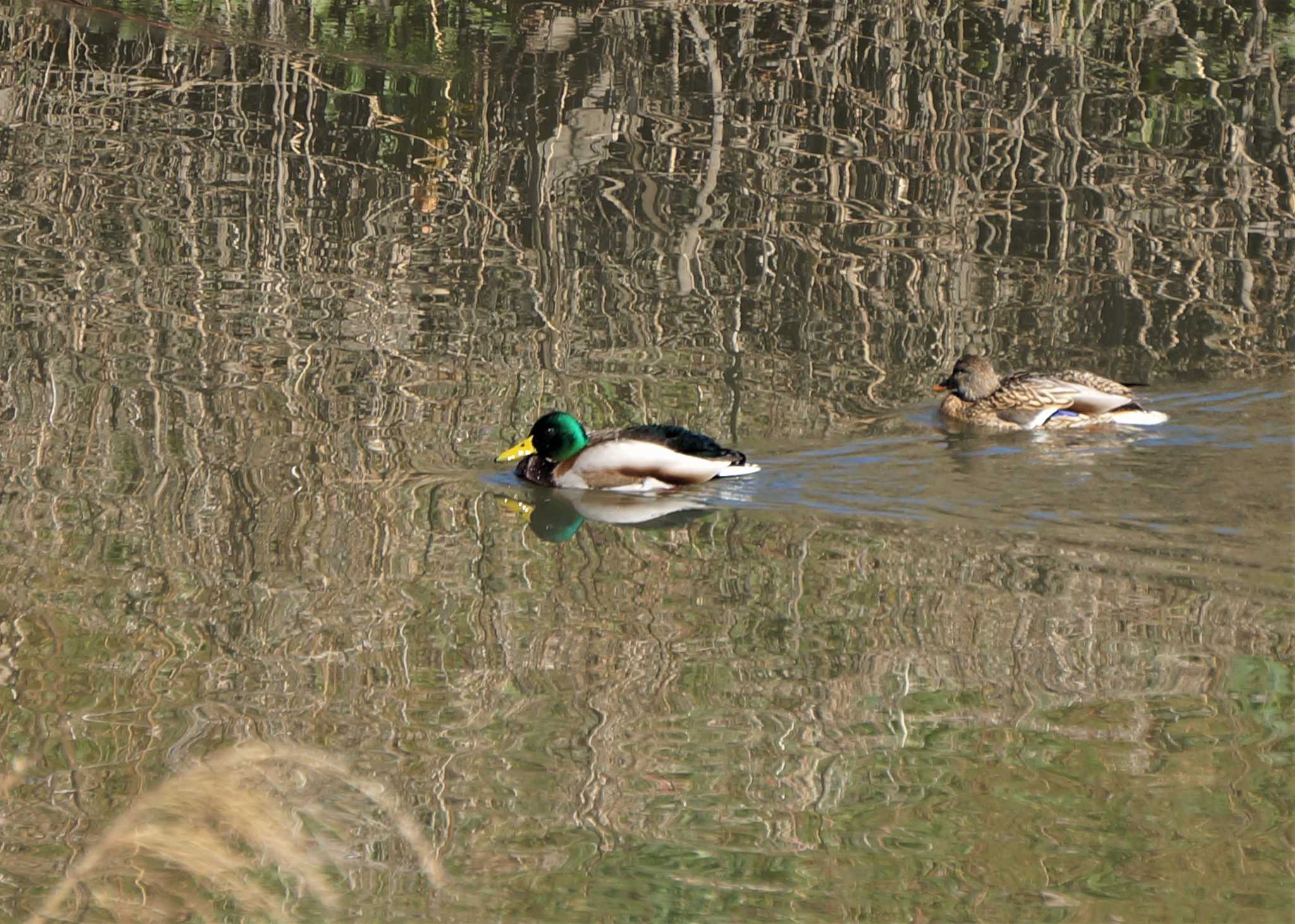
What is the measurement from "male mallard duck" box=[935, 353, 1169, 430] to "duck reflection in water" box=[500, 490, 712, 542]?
1535 mm

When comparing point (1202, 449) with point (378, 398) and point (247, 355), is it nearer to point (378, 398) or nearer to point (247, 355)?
point (378, 398)

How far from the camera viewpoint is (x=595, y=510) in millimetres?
9164

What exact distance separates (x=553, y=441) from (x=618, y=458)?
30 centimetres

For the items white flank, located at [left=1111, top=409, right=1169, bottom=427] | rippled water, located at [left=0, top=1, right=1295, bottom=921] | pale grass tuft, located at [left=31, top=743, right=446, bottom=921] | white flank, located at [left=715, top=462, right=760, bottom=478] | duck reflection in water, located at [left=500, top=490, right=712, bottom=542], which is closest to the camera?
pale grass tuft, located at [left=31, top=743, right=446, bottom=921]

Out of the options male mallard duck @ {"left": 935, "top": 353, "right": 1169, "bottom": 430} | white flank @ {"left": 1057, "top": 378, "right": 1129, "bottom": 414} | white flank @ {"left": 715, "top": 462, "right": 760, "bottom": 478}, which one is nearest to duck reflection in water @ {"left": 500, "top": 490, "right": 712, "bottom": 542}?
white flank @ {"left": 715, "top": 462, "right": 760, "bottom": 478}

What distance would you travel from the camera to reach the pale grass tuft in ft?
17.6

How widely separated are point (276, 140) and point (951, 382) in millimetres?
5915

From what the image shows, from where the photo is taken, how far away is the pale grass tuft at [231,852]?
17.6 ft

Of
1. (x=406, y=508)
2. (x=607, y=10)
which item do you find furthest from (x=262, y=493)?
(x=607, y=10)

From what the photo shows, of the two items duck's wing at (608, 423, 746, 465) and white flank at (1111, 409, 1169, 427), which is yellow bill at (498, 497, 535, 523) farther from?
white flank at (1111, 409, 1169, 427)

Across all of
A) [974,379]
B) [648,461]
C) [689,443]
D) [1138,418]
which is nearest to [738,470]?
[689,443]

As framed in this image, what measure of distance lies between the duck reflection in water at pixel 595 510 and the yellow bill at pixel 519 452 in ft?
0.60

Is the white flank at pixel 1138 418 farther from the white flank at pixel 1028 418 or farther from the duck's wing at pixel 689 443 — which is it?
the duck's wing at pixel 689 443

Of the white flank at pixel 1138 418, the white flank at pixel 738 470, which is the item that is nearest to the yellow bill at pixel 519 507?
the white flank at pixel 738 470
